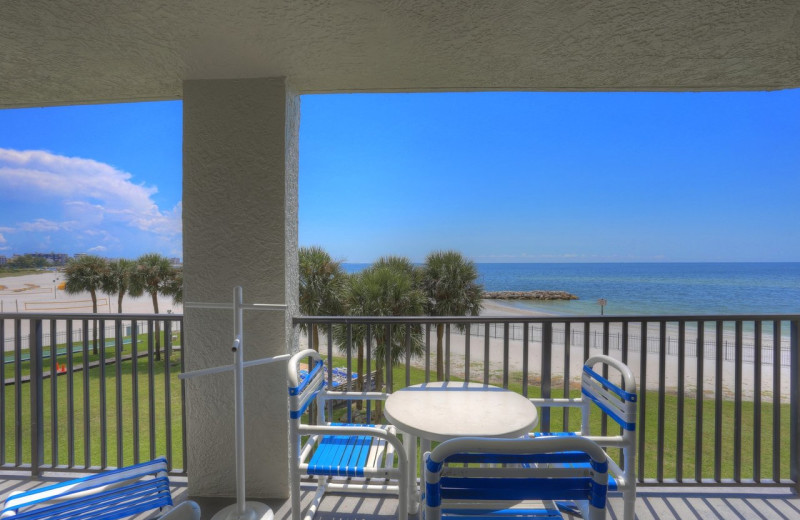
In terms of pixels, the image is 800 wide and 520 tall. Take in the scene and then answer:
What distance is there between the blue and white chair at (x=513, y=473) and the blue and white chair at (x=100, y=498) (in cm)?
111

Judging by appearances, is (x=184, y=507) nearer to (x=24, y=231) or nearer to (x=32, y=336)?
(x=32, y=336)

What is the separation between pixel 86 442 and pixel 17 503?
1.13m

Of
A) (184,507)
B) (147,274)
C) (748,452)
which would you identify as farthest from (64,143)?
(748,452)

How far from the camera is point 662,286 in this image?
1396 inches

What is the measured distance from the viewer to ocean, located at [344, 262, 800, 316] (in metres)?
29.0

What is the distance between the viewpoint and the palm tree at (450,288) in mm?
14531

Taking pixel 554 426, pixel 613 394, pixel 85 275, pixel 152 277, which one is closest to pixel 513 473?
pixel 613 394

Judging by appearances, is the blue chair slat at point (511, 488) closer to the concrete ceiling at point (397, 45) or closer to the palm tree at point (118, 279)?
the concrete ceiling at point (397, 45)

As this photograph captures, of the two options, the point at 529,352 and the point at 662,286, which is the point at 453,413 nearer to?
the point at 529,352

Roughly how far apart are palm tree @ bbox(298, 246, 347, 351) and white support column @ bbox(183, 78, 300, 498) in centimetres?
1119

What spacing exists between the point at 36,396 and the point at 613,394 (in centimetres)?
341

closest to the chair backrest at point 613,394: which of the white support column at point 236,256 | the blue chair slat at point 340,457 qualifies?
the blue chair slat at point 340,457

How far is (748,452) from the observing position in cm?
998

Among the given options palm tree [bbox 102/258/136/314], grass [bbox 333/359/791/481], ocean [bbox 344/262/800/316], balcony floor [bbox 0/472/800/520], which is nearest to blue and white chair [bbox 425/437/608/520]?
balcony floor [bbox 0/472/800/520]
